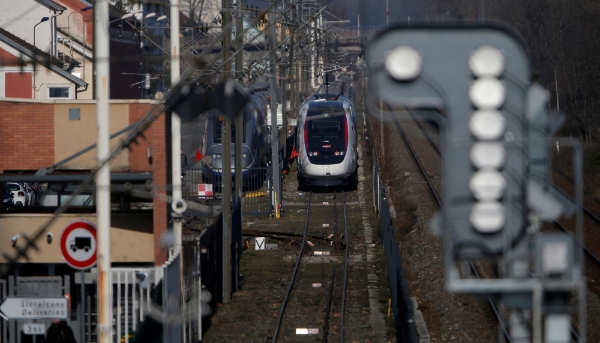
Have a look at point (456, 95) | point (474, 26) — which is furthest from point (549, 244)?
point (474, 26)

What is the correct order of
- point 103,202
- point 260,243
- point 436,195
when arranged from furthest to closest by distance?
point 436,195 → point 260,243 → point 103,202

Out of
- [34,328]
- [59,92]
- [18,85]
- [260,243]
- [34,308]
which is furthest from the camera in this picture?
[59,92]

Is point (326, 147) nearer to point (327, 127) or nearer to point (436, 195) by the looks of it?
point (327, 127)

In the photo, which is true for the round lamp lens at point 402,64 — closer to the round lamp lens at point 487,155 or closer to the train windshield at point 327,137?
the round lamp lens at point 487,155

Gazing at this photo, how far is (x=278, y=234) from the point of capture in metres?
18.3

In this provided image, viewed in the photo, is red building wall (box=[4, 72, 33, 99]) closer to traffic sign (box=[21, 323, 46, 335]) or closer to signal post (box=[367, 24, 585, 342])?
traffic sign (box=[21, 323, 46, 335])

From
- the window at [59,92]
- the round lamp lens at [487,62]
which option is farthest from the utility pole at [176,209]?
the window at [59,92]

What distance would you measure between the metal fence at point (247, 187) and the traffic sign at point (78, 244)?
13103mm

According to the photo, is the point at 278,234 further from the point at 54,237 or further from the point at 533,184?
the point at 533,184

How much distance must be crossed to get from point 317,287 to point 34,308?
6999 mm

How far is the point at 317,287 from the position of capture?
13.5 metres

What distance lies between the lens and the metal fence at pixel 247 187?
21672 mm

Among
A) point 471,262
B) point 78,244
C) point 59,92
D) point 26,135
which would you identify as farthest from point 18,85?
point 78,244

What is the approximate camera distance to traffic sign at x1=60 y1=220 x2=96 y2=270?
7.20 meters
